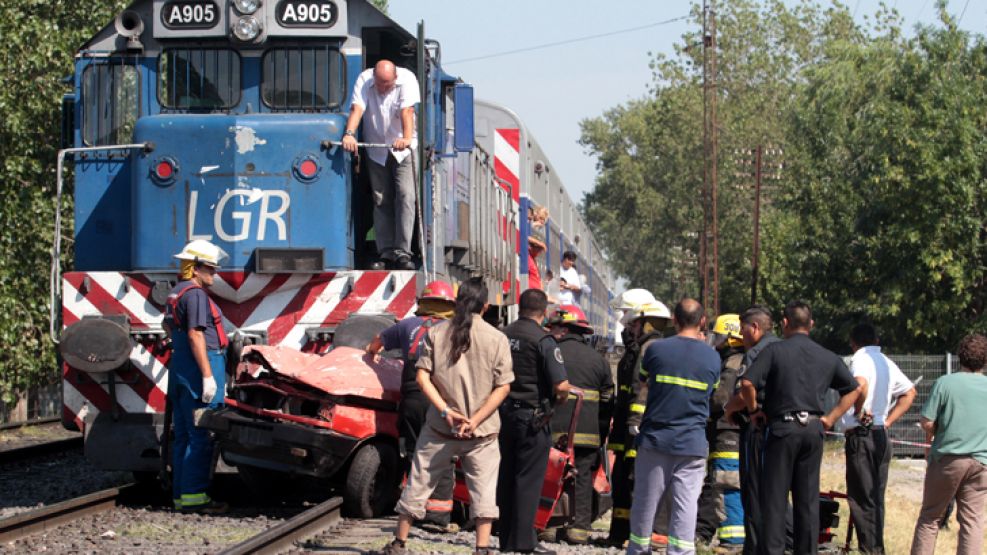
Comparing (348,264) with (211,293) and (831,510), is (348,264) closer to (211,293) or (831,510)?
(211,293)

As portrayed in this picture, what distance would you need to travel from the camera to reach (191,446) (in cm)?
1048

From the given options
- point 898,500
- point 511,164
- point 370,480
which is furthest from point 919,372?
point 370,480

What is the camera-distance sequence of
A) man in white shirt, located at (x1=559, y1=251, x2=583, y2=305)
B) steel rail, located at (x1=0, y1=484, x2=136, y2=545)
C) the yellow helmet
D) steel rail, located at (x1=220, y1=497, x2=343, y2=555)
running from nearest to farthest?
steel rail, located at (x1=220, y1=497, x2=343, y2=555)
steel rail, located at (x1=0, y1=484, x2=136, y2=545)
the yellow helmet
man in white shirt, located at (x1=559, y1=251, x2=583, y2=305)

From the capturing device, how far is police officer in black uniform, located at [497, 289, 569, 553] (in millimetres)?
8945

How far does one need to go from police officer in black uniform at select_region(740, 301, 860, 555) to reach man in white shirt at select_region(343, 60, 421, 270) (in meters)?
3.51

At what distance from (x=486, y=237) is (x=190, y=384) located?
599 centimetres

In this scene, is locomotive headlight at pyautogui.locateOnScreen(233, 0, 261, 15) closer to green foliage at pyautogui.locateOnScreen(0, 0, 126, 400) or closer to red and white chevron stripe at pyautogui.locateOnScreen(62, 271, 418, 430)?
red and white chevron stripe at pyautogui.locateOnScreen(62, 271, 418, 430)

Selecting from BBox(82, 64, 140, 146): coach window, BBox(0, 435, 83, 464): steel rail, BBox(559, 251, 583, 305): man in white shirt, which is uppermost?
BBox(82, 64, 140, 146): coach window

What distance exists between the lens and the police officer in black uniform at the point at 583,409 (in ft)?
32.4

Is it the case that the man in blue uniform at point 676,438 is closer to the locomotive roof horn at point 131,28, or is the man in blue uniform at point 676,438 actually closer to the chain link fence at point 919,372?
the locomotive roof horn at point 131,28

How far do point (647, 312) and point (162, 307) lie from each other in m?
3.97

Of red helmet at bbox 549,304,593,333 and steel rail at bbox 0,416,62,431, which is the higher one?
red helmet at bbox 549,304,593,333

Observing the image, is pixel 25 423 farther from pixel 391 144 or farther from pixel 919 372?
pixel 919 372

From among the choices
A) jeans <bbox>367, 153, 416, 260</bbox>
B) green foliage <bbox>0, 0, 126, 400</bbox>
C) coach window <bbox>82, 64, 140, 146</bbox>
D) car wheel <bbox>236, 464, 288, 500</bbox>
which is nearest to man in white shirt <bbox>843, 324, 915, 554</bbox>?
jeans <bbox>367, 153, 416, 260</bbox>
